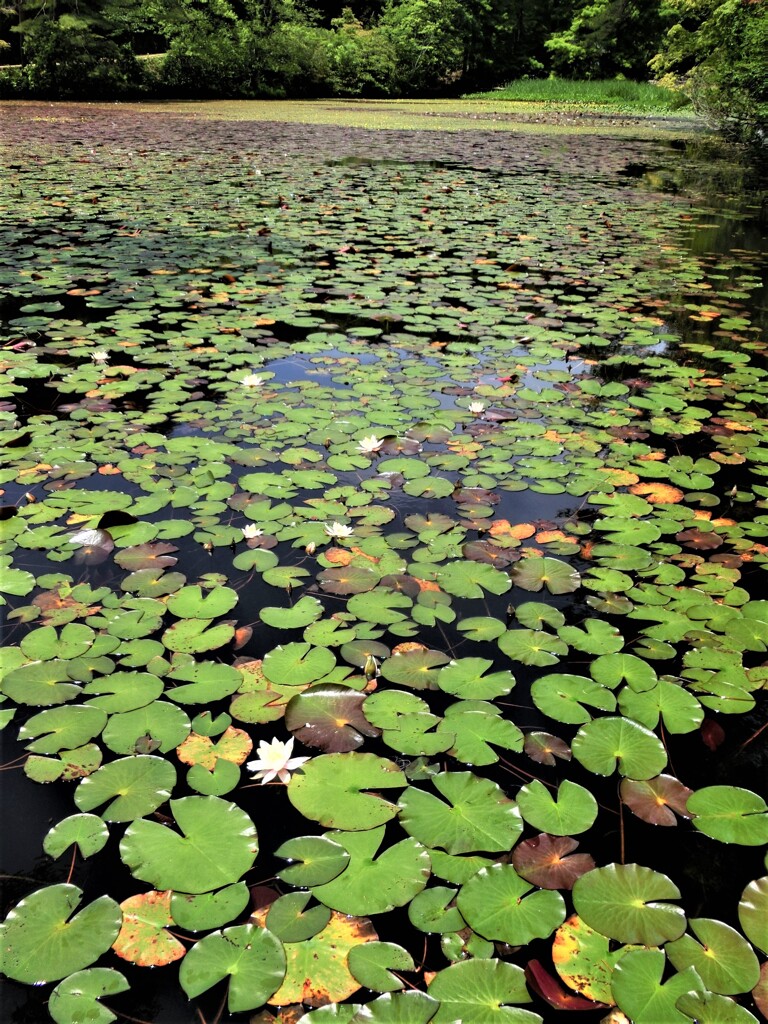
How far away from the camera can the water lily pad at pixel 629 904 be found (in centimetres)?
80

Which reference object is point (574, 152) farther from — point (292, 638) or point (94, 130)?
point (292, 638)

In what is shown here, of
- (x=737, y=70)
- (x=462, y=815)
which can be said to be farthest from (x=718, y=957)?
(x=737, y=70)

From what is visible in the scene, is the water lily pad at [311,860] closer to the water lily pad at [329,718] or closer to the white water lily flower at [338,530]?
the water lily pad at [329,718]

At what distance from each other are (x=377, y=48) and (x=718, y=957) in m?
23.7

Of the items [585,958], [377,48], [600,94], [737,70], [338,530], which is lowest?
[585,958]

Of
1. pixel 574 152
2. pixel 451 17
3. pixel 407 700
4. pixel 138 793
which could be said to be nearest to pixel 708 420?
pixel 407 700

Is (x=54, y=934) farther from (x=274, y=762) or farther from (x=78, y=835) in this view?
(x=274, y=762)

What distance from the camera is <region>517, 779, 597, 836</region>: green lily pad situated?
92cm

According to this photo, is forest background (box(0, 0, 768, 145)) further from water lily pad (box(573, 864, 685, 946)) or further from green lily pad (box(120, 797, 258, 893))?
green lily pad (box(120, 797, 258, 893))

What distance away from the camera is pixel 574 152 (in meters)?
9.37

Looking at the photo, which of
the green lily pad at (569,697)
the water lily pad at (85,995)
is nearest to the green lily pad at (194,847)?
the water lily pad at (85,995)

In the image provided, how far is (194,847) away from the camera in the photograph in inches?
34.7

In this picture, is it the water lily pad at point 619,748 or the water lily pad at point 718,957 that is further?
the water lily pad at point 619,748

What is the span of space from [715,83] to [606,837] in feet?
36.7
